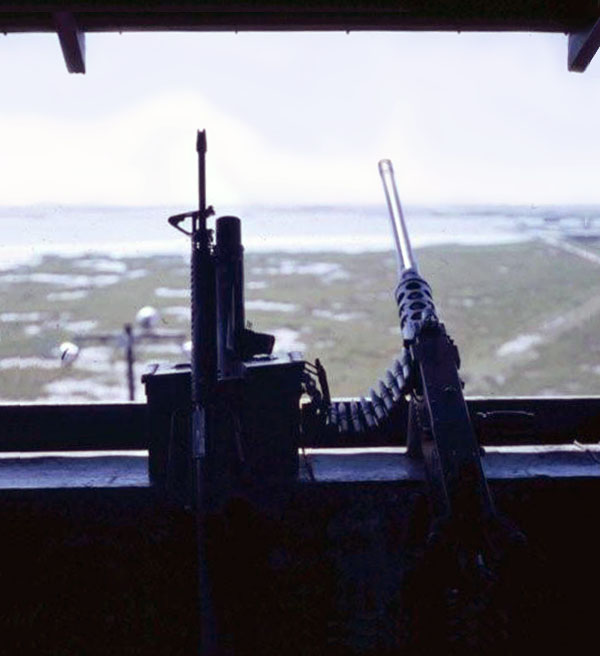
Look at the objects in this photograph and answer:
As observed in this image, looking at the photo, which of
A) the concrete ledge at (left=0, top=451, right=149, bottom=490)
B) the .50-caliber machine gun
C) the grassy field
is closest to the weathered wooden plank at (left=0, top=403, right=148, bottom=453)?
the concrete ledge at (left=0, top=451, right=149, bottom=490)

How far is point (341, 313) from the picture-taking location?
22.3 metres

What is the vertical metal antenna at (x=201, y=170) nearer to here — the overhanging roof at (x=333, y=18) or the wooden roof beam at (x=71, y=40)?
the overhanging roof at (x=333, y=18)

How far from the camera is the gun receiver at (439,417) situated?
209 centimetres

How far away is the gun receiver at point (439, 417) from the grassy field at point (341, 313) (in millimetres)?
7595

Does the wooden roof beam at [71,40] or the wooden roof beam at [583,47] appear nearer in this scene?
the wooden roof beam at [71,40]

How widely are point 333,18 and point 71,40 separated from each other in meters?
0.97

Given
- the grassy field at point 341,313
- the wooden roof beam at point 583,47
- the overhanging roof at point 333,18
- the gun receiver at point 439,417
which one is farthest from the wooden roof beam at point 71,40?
the grassy field at point 341,313

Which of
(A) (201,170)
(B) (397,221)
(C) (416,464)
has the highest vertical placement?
(B) (397,221)

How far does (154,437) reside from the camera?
2.51 meters

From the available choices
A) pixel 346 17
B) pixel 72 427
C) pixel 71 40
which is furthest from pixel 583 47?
pixel 72 427

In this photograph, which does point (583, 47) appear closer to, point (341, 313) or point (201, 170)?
point (201, 170)

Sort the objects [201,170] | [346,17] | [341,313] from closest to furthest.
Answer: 1. [201,170]
2. [346,17]
3. [341,313]

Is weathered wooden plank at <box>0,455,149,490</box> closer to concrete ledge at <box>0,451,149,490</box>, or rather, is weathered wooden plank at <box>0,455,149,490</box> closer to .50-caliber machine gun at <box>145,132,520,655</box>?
concrete ledge at <box>0,451,149,490</box>

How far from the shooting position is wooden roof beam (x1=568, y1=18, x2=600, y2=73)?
2.66m
